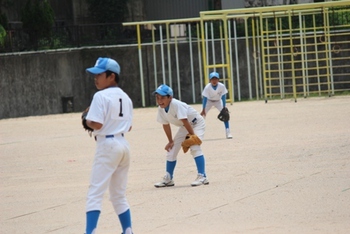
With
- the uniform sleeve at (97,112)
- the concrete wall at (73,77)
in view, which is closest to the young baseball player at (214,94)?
the concrete wall at (73,77)

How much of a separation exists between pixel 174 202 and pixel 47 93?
69.5 ft

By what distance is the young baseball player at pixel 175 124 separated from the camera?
12.8m

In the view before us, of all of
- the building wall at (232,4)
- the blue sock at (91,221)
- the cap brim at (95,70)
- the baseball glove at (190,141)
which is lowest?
the blue sock at (91,221)

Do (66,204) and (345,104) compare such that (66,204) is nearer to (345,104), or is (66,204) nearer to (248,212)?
(248,212)

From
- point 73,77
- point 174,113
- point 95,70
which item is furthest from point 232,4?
point 95,70

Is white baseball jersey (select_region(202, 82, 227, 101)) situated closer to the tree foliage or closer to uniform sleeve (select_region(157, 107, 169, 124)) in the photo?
uniform sleeve (select_region(157, 107, 169, 124))

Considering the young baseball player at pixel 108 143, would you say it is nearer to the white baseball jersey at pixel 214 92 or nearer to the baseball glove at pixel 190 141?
the baseball glove at pixel 190 141

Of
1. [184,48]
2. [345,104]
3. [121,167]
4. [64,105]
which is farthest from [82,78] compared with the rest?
[121,167]

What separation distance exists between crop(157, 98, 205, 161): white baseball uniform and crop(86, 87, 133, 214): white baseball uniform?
386 cm

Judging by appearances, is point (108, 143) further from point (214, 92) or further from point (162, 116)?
point (214, 92)

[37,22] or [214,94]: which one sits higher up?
[37,22]

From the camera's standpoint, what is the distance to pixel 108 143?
884 cm

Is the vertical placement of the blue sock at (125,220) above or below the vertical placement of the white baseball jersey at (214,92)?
below

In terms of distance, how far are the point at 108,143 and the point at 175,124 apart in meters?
4.50
